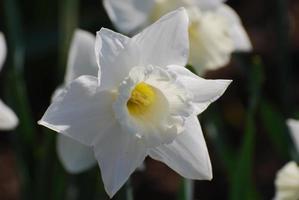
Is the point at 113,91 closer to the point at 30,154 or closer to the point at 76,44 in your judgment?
the point at 76,44

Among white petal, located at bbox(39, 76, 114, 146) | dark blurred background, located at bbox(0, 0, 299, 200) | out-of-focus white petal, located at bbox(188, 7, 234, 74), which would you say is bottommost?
dark blurred background, located at bbox(0, 0, 299, 200)

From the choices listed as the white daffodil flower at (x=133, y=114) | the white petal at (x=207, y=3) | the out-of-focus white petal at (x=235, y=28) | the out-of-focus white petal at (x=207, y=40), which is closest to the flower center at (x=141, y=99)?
the white daffodil flower at (x=133, y=114)

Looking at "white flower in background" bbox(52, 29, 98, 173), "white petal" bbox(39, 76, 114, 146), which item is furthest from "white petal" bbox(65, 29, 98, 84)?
"white petal" bbox(39, 76, 114, 146)

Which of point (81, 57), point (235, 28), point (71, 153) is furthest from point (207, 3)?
point (71, 153)

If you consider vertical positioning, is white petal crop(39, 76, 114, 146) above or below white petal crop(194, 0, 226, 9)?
above

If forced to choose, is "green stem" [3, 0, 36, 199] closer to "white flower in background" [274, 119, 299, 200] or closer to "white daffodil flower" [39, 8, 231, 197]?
"white daffodil flower" [39, 8, 231, 197]

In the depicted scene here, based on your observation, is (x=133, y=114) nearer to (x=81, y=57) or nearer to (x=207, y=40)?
(x=81, y=57)

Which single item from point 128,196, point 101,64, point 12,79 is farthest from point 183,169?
point 12,79
